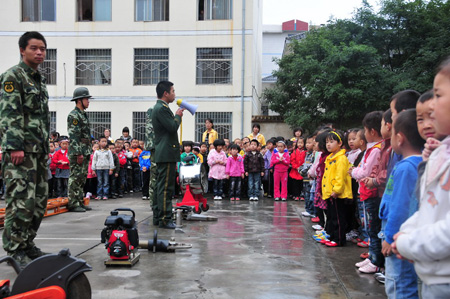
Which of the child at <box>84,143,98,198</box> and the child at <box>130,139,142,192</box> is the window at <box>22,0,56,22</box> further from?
the child at <box>84,143,98,198</box>

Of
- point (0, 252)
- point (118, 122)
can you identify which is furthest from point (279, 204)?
point (118, 122)

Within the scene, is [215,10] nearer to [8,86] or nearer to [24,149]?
[8,86]

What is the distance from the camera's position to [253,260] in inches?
179

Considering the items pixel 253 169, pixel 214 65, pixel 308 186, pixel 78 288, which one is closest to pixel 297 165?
pixel 253 169

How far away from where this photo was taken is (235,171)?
11969 mm

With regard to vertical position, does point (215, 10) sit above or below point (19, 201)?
above

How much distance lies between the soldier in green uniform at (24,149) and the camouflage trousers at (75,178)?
3923 millimetres

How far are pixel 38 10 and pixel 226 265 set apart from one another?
69.5 ft

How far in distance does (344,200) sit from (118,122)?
57.2 ft

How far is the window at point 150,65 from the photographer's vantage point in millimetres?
21266

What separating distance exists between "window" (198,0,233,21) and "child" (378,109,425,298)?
1907 cm

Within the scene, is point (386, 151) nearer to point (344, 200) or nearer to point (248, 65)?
point (344, 200)

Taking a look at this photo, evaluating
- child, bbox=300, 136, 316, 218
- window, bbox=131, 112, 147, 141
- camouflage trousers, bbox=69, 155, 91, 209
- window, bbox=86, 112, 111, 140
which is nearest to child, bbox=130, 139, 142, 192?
camouflage trousers, bbox=69, 155, 91, 209

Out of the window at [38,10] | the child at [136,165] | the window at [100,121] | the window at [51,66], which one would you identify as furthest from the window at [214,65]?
the child at [136,165]
